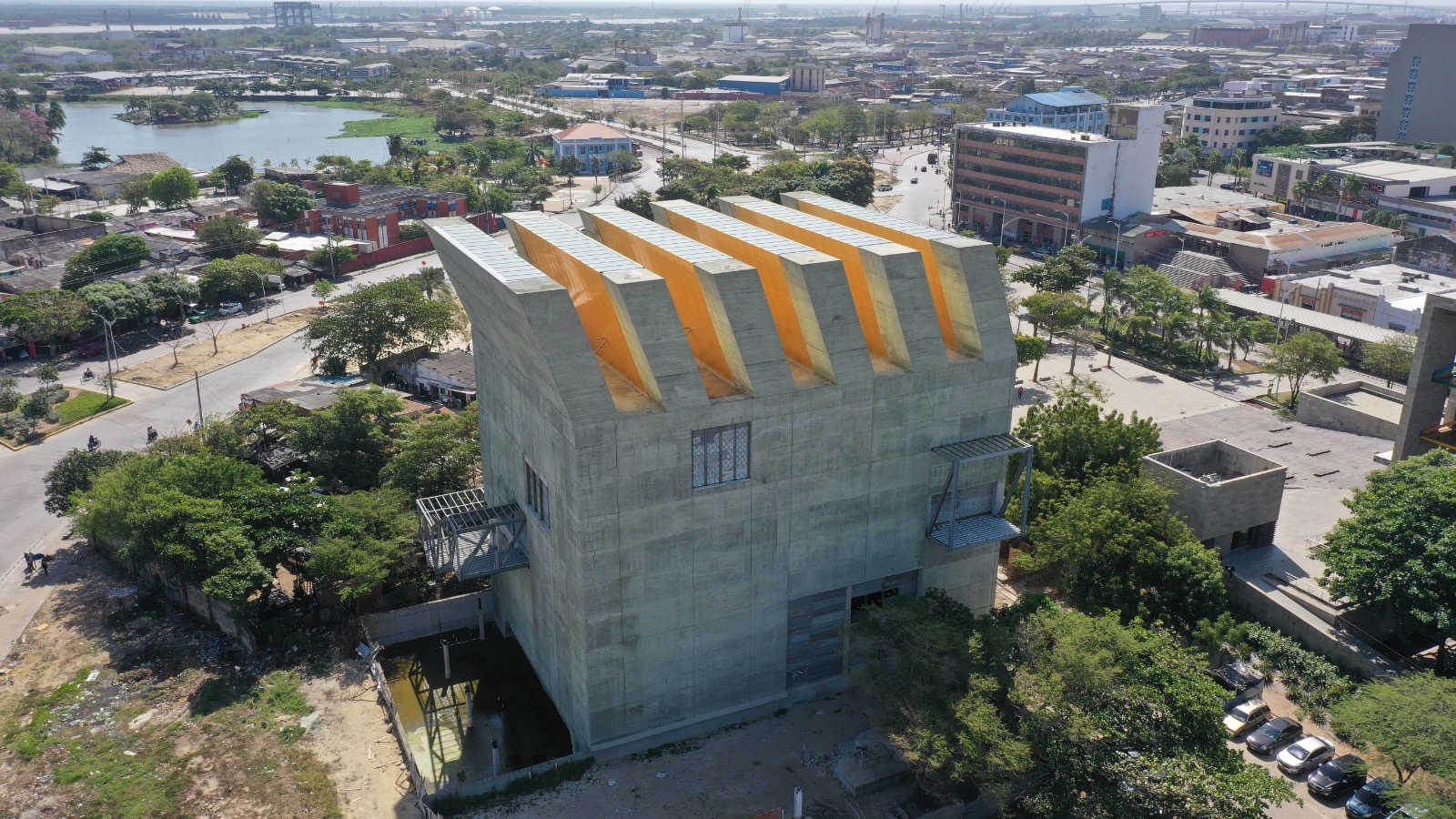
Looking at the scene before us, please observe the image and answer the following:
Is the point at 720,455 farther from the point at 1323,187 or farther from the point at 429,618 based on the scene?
the point at 1323,187

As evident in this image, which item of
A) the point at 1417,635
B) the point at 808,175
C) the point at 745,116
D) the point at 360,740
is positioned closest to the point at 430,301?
the point at 360,740

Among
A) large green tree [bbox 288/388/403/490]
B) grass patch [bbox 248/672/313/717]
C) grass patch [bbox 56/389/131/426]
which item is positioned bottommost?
grass patch [bbox 248/672/313/717]

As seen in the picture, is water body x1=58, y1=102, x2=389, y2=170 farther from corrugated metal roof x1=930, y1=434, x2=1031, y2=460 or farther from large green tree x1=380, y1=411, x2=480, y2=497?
corrugated metal roof x1=930, y1=434, x2=1031, y2=460

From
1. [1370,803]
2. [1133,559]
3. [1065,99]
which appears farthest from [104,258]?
[1065,99]

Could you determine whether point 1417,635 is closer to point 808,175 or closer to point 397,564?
point 397,564

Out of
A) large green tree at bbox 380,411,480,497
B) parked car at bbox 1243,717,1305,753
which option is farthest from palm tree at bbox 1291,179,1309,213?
large green tree at bbox 380,411,480,497

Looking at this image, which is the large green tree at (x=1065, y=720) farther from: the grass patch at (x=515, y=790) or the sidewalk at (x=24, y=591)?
the sidewalk at (x=24, y=591)
